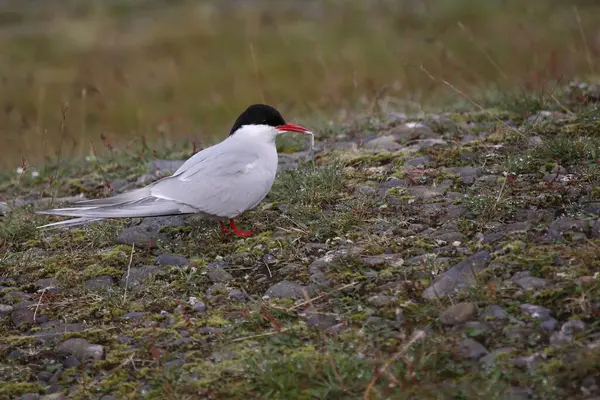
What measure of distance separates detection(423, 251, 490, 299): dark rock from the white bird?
1.36 m

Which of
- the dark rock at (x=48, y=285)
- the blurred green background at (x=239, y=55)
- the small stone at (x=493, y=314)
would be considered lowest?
the blurred green background at (x=239, y=55)

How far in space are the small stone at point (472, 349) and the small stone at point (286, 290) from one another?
2.92 ft

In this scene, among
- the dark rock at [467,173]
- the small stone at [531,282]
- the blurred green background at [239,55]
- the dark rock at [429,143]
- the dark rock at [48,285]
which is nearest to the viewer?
the small stone at [531,282]

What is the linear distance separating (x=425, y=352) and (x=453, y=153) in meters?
2.43

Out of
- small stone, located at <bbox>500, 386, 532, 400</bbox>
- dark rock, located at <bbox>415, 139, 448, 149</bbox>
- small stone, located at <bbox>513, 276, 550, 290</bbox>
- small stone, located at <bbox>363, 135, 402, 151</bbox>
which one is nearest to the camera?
small stone, located at <bbox>500, 386, 532, 400</bbox>

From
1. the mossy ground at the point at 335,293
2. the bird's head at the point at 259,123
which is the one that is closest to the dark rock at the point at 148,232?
the mossy ground at the point at 335,293

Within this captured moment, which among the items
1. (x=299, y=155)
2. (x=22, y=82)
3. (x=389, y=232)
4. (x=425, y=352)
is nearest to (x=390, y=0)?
(x=22, y=82)

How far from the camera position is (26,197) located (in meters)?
6.24

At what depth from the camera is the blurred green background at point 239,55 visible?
1034cm

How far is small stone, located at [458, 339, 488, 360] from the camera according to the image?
3.13 m

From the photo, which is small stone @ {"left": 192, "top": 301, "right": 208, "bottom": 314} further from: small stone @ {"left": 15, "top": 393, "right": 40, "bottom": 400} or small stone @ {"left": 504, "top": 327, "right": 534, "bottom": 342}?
small stone @ {"left": 504, "top": 327, "right": 534, "bottom": 342}

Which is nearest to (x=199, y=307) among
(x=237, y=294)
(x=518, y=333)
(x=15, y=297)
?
(x=237, y=294)

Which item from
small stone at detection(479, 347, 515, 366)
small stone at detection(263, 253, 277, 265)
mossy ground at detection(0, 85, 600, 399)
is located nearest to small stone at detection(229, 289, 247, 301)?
mossy ground at detection(0, 85, 600, 399)

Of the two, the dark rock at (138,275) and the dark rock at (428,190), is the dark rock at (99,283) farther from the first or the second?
the dark rock at (428,190)
